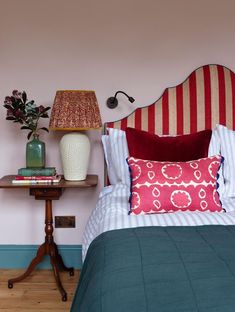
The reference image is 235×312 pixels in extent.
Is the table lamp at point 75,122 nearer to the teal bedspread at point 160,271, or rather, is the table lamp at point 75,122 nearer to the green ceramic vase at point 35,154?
the green ceramic vase at point 35,154

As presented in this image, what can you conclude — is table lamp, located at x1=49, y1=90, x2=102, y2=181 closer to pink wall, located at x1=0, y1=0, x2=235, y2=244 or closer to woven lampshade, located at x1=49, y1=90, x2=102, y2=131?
woven lampshade, located at x1=49, y1=90, x2=102, y2=131

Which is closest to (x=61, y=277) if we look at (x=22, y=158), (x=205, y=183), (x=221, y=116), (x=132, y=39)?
(x=22, y=158)

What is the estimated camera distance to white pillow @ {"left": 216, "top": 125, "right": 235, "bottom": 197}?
208 centimetres

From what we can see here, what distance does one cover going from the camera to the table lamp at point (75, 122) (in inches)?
86.0

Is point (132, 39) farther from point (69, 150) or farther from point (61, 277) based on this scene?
point (61, 277)

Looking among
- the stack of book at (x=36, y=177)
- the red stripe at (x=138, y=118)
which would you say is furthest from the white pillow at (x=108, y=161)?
the stack of book at (x=36, y=177)

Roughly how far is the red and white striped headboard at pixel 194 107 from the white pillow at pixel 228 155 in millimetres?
174

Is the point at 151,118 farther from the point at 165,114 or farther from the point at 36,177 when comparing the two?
the point at 36,177

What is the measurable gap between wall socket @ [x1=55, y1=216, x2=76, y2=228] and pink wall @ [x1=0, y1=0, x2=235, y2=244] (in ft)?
2.04

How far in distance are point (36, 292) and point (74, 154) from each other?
2.99ft

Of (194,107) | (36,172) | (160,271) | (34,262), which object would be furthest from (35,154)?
(160,271)

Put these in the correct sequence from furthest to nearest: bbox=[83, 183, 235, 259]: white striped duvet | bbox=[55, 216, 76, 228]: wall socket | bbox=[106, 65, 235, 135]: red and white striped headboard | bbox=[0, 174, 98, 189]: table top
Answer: bbox=[55, 216, 76, 228]: wall socket
bbox=[106, 65, 235, 135]: red and white striped headboard
bbox=[0, 174, 98, 189]: table top
bbox=[83, 183, 235, 259]: white striped duvet

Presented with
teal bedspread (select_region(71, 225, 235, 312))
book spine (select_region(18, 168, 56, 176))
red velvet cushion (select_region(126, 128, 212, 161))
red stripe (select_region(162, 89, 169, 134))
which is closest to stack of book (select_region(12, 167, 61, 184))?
book spine (select_region(18, 168, 56, 176))

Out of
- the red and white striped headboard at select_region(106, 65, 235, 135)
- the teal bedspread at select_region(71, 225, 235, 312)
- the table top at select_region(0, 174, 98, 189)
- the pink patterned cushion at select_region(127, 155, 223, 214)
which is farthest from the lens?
the red and white striped headboard at select_region(106, 65, 235, 135)
